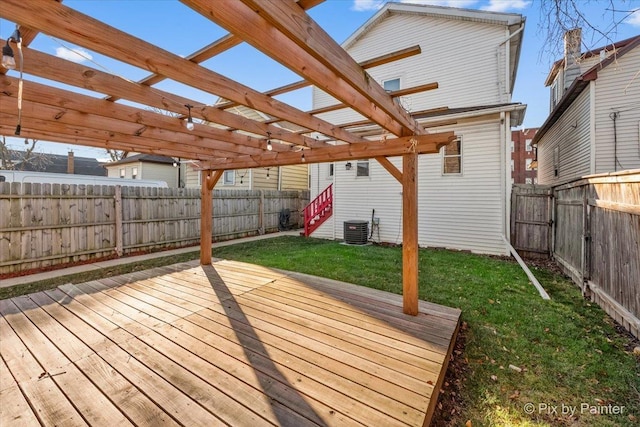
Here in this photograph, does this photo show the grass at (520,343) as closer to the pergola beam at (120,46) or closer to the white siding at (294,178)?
the pergola beam at (120,46)

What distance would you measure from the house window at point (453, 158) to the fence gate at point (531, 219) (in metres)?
1.63

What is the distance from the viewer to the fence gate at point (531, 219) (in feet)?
24.2

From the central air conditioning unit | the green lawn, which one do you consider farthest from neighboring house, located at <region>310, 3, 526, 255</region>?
the green lawn

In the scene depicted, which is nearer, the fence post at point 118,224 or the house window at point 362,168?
the fence post at point 118,224

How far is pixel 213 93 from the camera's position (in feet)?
7.68

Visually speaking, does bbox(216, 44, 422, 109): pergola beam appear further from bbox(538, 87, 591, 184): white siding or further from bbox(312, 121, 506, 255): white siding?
bbox(538, 87, 591, 184): white siding

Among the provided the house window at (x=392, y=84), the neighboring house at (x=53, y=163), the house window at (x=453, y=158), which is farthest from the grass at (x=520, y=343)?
the neighboring house at (x=53, y=163)

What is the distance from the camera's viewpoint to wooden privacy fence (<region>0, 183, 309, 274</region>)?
5.90 metres

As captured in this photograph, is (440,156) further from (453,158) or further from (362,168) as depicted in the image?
(362,168)

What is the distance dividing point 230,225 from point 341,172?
4608mm

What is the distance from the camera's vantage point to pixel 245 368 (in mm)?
2373

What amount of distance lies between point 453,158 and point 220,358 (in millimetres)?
8001

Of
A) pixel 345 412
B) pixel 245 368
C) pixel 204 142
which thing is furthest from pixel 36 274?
pixel 345 412

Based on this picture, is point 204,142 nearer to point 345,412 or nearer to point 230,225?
point 345,412
